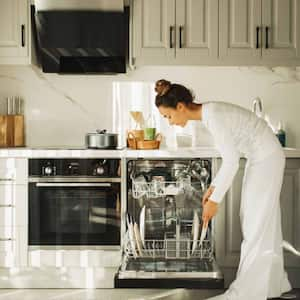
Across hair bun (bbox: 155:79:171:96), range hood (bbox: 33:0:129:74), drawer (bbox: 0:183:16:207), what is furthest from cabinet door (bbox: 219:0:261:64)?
drawer (bbox: 0:183:16:207)

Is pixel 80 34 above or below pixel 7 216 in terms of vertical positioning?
above

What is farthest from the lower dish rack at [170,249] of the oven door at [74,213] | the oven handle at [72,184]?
the oven handle at [72,184]

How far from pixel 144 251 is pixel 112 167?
615 millimetres

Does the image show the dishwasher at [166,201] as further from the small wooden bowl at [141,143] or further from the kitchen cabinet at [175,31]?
the kitchen cabinet at [175,31]

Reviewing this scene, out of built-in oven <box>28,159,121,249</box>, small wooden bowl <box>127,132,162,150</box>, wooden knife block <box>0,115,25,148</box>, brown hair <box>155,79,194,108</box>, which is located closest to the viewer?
brown hair <box>155,79,194,108</box>

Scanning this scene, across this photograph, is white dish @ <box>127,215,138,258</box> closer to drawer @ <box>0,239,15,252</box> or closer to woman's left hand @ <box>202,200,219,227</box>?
woman's left hand @ <box>202,200,219,227</box>

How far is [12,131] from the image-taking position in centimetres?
468

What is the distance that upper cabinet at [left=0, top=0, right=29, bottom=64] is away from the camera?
4.41 meters

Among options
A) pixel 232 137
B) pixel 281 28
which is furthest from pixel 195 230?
pixel 281 28

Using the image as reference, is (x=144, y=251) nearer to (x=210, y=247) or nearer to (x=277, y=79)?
(x=210, y=247)

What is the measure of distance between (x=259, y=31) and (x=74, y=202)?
1.72 meters

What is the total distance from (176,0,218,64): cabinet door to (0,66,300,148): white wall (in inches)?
13.7

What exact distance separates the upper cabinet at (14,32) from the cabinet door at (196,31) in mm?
1050

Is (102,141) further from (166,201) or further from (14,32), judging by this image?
(14,32)
